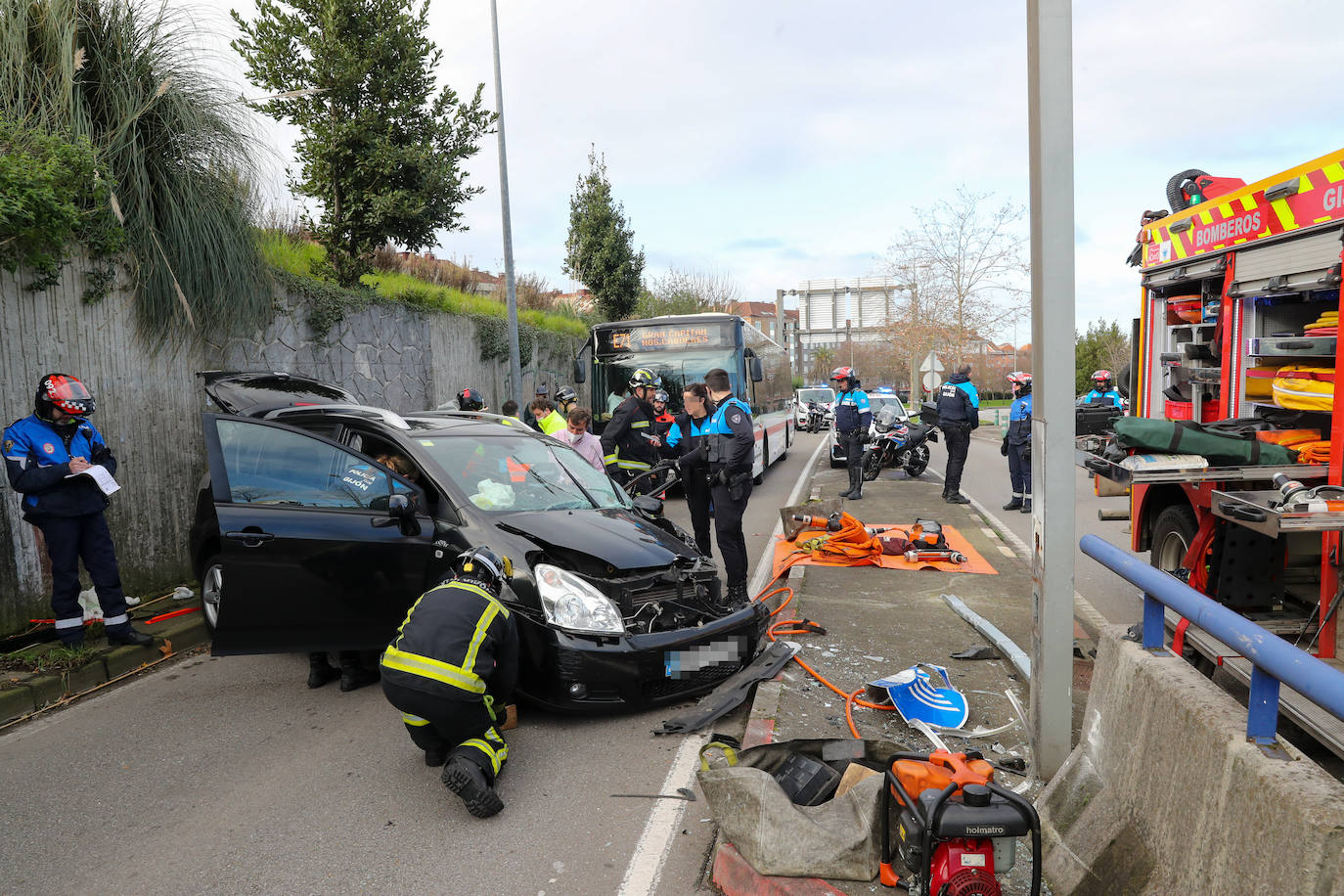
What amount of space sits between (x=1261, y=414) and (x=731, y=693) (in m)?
3.80

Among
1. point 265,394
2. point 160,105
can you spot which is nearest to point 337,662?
point 265,394

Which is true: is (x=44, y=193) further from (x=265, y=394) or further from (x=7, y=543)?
(x=7, y=543)

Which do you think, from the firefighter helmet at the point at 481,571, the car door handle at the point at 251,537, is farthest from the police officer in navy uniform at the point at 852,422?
the firefighter helmet at the point at 481,571

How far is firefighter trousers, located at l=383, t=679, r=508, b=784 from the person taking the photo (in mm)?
3590

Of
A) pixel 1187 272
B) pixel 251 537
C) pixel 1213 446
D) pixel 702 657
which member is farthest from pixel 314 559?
pixel 1187 272

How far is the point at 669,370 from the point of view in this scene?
13031mm

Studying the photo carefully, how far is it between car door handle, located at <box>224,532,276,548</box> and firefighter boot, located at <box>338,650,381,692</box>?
83 centimetres

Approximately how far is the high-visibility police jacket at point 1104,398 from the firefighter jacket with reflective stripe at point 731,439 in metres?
6.51

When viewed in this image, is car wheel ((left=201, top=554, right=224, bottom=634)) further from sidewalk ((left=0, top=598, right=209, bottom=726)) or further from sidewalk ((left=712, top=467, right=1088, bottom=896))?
sidewalk ((left=712, top=467, right=1088, bottom=896))

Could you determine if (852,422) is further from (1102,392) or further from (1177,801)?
(1177,801)

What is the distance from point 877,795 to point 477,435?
12.1 ft

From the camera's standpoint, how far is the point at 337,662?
18.3 feet

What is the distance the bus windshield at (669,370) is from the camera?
42.3 feet

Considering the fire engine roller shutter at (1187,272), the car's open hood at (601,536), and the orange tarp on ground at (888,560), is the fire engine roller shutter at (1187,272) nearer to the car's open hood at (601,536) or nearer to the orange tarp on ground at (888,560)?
the orange tarp on ground at (888,560)
